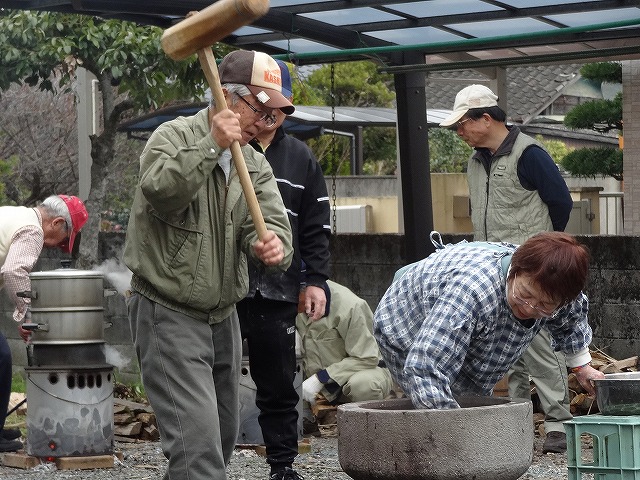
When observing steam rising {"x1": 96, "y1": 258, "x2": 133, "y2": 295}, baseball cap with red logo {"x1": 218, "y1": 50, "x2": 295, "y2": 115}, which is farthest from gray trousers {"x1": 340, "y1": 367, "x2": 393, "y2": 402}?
baseball cap with red logo {"x1": 218, "y1": 50, "x2": 295, "y2": 115}

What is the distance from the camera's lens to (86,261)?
11516mm

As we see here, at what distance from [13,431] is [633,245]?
14.3 feet

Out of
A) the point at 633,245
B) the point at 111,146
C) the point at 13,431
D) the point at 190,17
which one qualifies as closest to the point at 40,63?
the point at 111,146

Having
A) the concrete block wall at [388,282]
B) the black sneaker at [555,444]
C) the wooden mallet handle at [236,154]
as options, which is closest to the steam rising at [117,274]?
the concrete block wall at [388,282]

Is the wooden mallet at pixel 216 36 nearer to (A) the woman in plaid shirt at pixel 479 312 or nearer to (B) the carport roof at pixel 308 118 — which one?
(A) the woman in plaid shirt at pixel 479 312

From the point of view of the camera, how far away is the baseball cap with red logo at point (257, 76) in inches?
188

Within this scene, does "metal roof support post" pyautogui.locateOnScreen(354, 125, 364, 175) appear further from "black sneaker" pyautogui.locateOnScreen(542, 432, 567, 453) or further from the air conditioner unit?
"black sneaker" pyautogui.locateOnScreen(542, 432, 567, 453)

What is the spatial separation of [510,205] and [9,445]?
338cm

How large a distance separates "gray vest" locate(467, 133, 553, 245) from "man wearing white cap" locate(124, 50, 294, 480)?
8.62 ft

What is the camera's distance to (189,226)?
448 cm

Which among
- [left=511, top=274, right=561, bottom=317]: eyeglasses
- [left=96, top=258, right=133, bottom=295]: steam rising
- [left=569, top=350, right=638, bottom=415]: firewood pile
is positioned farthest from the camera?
[left=96, top=258, right=133, bottom=295]: steam rising

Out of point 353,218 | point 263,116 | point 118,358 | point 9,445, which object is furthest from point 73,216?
point 353,218

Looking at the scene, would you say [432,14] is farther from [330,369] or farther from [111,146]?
[111,146]

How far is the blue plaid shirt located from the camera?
4.44 m
